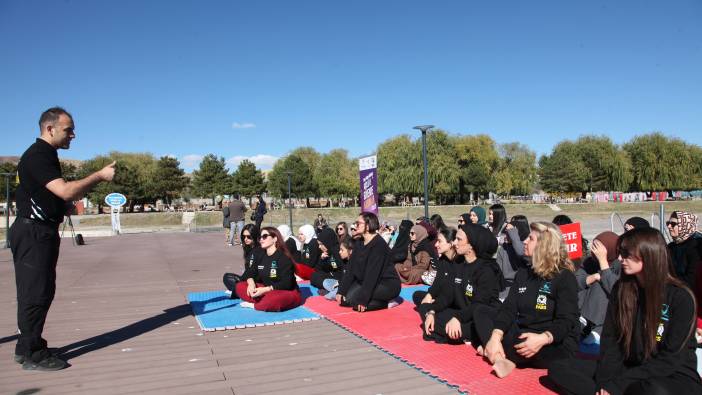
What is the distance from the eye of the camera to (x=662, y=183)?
221 feet

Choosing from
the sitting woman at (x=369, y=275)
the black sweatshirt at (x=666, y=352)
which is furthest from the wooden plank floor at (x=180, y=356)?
the black sweatshirt at (x=666, y=352)

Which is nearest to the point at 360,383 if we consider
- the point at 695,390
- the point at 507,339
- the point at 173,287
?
the point at 507,339

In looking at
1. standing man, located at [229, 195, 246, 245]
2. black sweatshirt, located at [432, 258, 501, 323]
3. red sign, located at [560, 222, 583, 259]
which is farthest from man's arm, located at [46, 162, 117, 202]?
standing man, located at [229, 195, 246, 245]

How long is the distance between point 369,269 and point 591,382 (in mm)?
3707

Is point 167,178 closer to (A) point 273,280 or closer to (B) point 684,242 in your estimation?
(A) point 273,280

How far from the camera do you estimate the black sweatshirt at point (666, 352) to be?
3080mm

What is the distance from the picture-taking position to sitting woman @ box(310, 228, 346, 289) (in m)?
8.90

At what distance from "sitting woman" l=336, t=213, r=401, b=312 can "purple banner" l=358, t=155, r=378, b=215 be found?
7384 mm

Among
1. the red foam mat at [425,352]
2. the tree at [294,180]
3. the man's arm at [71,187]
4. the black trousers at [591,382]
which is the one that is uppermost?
the tree at [294,180]

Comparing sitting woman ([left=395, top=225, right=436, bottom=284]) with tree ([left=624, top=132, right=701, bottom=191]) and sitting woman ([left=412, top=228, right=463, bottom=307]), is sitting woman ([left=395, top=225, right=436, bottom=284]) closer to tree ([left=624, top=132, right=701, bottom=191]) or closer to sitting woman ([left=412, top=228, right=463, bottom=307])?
sitting woman ([left=412, top=228, right=463, bottom=307])

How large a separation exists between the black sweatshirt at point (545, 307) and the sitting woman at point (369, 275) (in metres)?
2.69

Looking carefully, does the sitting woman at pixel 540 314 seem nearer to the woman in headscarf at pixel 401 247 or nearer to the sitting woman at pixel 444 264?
the sitting woman at pixel 444 264

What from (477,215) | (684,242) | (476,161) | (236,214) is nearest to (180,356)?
(684,242)

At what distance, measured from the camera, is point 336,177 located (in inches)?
2918
